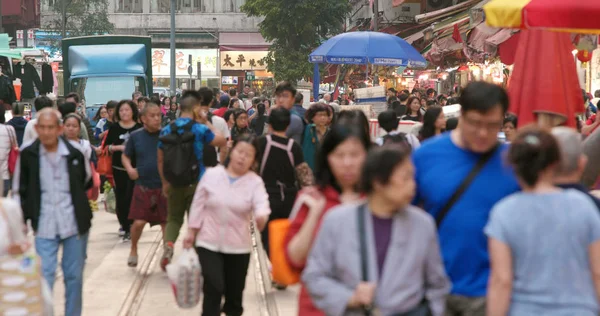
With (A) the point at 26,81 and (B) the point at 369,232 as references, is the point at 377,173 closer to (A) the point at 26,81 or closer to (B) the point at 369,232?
(B) the point at 369,232

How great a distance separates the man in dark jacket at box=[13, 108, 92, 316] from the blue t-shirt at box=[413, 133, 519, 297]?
3.25m

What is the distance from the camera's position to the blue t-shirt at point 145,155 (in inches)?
400

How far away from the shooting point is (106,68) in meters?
25.4

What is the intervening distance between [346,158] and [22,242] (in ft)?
6.35

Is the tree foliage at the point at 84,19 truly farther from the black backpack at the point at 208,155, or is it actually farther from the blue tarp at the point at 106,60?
the black backpack at the point at 208,155

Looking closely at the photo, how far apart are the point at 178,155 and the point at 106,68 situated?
16.8m

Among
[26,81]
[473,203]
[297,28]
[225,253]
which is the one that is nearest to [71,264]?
[225,253]

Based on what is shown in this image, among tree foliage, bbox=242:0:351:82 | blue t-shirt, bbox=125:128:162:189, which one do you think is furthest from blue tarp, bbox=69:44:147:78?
blue t-shirt, bbox=125:128:162:189

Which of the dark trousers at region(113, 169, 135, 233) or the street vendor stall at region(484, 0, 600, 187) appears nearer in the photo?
the street vendor stall at region(484, 0, 600, 187)

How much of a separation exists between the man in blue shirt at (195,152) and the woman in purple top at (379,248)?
5.34m

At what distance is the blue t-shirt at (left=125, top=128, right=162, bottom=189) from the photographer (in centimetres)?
1016

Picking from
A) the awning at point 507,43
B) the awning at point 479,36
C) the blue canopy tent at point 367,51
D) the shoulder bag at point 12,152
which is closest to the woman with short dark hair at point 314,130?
the shoulder bag at point 12,152

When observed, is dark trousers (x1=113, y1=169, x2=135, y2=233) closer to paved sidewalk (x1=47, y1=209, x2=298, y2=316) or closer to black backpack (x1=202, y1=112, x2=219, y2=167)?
paved sidewalk (x1=47, y1=209, x2=298, y2=316)

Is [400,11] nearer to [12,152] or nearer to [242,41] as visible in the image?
[12,152]
